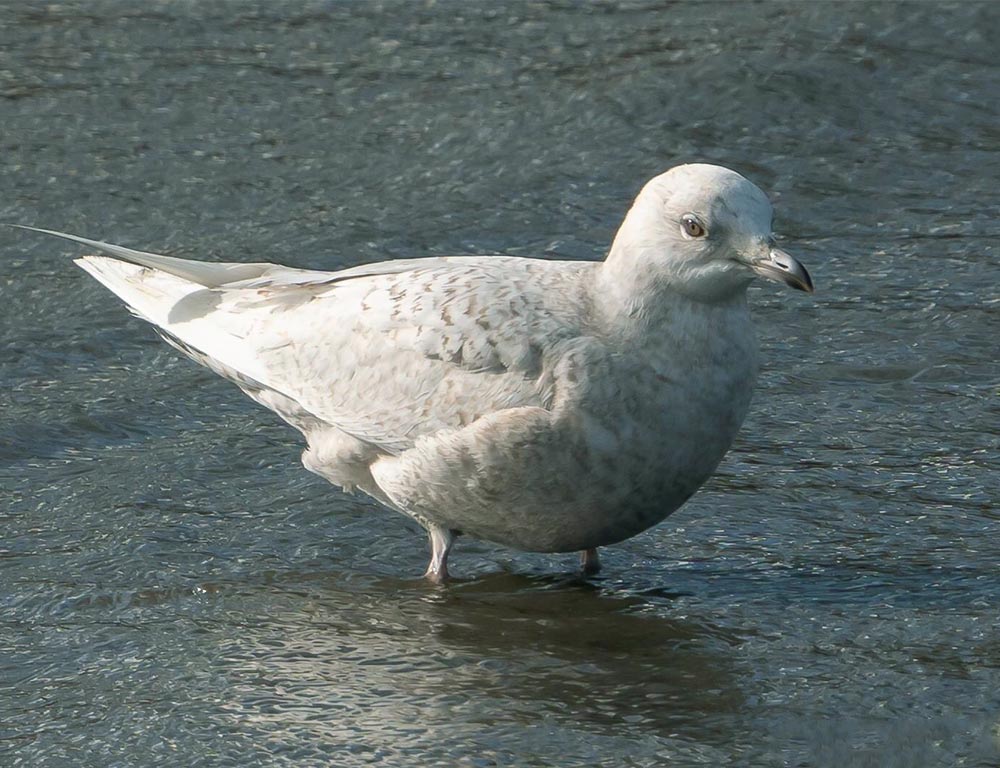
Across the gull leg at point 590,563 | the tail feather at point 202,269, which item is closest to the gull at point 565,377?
the gull leg at point 590,563

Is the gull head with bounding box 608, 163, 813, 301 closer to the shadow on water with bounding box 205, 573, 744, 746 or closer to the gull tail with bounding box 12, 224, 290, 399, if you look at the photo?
the shadow on water with bounding box 205, 573, 744, 746

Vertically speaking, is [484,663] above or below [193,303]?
below

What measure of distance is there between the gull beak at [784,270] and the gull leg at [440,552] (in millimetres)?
1143

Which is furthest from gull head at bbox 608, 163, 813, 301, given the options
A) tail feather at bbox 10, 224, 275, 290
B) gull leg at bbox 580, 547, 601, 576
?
tail feather at bbox 10, 224, 275, 290

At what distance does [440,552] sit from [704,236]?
3.74ft

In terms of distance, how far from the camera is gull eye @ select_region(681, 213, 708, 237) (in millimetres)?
4609

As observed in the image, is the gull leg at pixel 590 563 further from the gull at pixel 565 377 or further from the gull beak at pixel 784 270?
the gull beak at pixel 784 270

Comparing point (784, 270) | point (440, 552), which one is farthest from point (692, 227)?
point (440, 552)

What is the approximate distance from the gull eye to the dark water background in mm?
942

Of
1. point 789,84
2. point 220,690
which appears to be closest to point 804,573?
point 220,690

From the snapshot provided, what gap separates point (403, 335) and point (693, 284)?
836 mm

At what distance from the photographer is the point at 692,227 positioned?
4.62m

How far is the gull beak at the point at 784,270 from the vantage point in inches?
175

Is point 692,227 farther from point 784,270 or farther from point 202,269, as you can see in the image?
point 202,269
